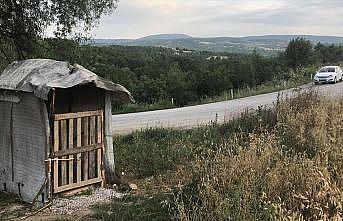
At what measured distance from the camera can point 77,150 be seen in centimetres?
870

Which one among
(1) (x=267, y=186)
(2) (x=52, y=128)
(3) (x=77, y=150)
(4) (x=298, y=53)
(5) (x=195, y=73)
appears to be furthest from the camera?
(4) (x=298, y=53)

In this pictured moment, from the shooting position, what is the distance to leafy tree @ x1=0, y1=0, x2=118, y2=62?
13062 mm

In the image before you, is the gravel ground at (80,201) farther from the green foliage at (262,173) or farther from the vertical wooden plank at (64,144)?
the green foliage at (262,173)

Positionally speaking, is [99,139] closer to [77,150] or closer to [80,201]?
[77,150]

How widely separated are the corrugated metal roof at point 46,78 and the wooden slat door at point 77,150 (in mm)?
615

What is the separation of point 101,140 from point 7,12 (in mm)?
5910

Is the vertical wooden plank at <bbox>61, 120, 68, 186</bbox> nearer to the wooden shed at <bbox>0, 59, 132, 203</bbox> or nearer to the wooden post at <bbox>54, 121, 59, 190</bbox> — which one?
the wooden shed at <bbox>0, 59, 132, 203</bbox>

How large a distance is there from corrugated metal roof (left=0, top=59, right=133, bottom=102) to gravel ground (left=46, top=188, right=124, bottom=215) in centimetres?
188

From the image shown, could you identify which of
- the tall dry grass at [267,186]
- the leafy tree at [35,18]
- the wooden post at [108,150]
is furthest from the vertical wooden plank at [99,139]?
the leafy tree at [35,18]

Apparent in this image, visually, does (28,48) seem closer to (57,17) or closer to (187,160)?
(57,17)

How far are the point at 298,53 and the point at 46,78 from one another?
54252 millimetres

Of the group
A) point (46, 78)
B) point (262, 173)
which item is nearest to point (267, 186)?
point (262, 173)

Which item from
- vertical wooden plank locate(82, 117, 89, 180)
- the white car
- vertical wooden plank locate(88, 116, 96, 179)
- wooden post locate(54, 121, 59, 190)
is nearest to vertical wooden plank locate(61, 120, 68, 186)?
wooden post locate(54, 121, 59, 190)

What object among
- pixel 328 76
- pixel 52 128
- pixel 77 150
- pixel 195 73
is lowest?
pixel 195 73
